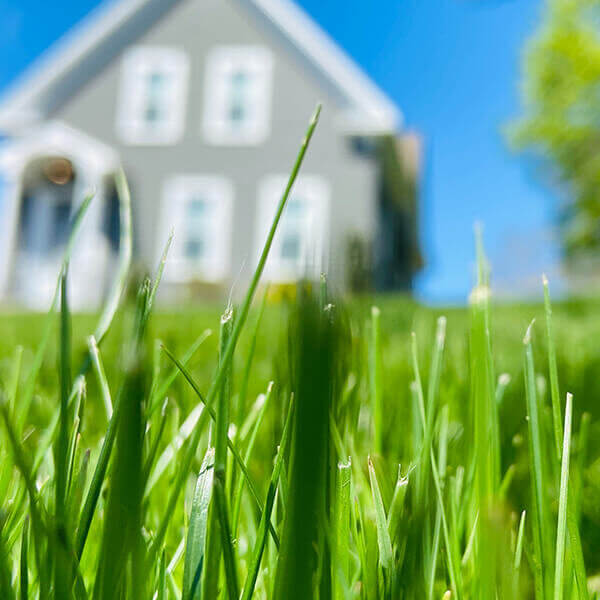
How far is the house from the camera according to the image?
12.1m

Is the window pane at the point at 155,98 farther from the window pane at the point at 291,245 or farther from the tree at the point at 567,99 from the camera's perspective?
the tree at the point at 567,99

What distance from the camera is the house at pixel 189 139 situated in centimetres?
1209

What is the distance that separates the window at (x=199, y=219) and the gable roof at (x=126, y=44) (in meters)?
2.79

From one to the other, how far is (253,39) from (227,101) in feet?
4.45

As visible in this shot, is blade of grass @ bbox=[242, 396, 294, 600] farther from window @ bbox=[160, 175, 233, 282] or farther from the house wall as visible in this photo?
window @ bbox=[160, 175, 233, 282]

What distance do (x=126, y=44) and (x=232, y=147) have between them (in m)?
3.18

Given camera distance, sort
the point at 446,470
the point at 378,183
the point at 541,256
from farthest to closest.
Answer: the point at 541,256 → the point at 378,183 → the point at 446,470

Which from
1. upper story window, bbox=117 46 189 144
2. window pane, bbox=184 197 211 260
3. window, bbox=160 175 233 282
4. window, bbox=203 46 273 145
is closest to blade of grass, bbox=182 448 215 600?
window, bbox=160 175 233 282

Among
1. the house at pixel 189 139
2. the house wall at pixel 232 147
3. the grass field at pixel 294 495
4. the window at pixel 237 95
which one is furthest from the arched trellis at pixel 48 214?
the grass field at pixel 294 495

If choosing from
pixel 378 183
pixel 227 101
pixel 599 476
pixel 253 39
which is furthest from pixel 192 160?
pixel 599 476

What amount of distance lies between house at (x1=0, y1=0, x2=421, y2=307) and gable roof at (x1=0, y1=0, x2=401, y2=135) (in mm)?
27

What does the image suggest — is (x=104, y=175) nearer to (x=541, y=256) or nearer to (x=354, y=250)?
(x=354, y=250)

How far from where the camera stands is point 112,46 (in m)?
13.1

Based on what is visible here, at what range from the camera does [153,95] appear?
508 inches
